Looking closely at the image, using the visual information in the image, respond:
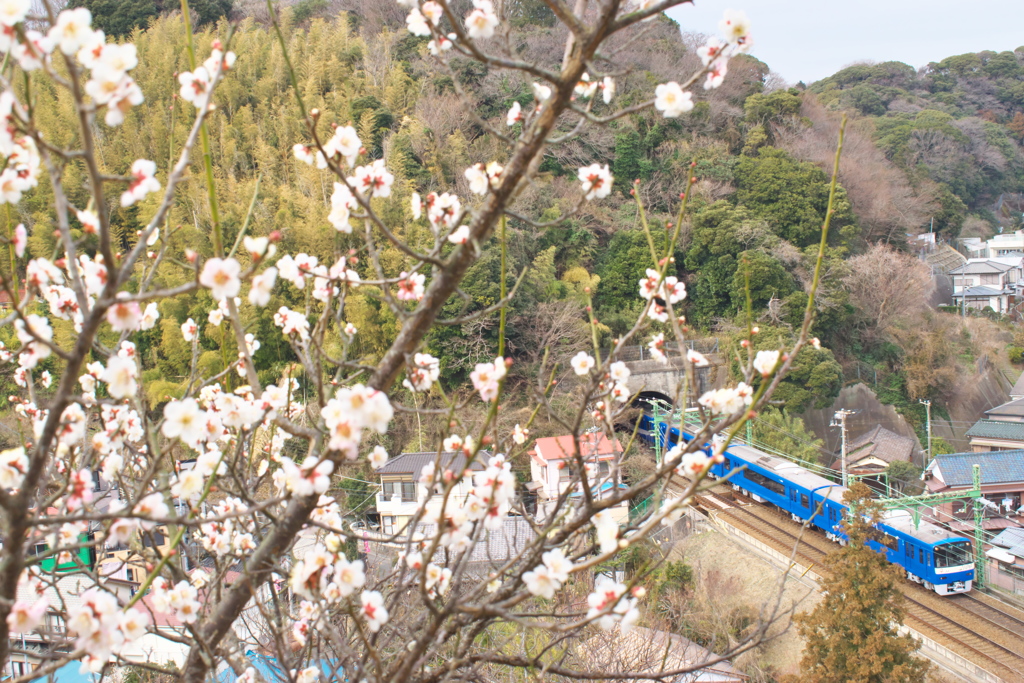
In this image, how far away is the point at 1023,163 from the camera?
24.6 metres

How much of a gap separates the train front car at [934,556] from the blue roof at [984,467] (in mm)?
2192

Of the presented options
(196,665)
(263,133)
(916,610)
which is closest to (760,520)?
(916,610)

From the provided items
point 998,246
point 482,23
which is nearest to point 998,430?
point 998,246

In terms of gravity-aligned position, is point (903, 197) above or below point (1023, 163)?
below

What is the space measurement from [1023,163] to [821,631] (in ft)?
86.5

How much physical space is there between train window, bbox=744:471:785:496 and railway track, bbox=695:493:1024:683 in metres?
0.45

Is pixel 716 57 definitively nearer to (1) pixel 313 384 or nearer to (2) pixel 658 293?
(2) pixel 658 293

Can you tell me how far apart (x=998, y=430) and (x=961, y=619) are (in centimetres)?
602

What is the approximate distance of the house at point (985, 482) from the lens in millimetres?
9445

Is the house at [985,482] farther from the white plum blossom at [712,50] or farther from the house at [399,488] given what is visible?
the white plum blossom at [712,50]

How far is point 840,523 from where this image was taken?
7.51 metres

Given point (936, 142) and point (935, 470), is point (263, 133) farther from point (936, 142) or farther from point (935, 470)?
point (936, 142)

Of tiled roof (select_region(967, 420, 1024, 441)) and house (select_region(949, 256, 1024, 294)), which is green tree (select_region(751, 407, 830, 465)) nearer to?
tiled roof (select_region(967, 420, 1024, 441))

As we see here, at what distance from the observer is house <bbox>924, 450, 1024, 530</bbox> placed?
9445 millimetres
